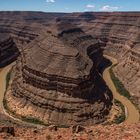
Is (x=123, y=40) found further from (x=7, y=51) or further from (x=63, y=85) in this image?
(x=63, y=85)

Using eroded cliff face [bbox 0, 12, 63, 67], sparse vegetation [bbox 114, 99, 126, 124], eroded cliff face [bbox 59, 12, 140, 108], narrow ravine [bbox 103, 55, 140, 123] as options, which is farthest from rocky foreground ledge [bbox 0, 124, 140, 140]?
eroded cliff face [bbox 0, 12, 63, 67]

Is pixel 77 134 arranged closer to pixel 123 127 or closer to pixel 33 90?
pixel 123 127

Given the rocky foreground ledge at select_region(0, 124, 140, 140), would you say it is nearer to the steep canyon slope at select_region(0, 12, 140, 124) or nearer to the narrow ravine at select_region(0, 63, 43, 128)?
the narrow ravine at select_region(0, 63, 43, 128)

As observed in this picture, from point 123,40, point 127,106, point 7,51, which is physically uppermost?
point 123,40

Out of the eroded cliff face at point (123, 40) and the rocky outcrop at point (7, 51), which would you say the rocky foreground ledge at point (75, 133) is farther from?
the rocky outcrop at point (7, 51)

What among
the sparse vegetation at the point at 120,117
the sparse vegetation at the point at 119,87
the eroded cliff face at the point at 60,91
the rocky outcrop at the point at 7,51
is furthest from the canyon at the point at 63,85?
the rocky outcrop at the point at 7,51

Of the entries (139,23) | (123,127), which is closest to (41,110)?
(123,127)

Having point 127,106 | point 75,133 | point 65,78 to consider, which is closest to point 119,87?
point 127,106
